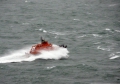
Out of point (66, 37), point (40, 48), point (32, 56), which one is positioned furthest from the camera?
point (66, 37)

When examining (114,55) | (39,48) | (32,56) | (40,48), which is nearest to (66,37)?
(40,48)

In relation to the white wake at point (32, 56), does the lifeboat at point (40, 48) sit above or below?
above

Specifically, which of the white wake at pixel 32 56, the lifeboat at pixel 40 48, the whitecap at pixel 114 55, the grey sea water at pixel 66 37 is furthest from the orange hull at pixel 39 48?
the whitecap at pixel 114 55

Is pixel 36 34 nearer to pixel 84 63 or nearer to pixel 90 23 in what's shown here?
pixel 90 23

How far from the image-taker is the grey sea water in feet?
327

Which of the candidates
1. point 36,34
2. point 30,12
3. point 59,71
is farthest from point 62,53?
point 30,12

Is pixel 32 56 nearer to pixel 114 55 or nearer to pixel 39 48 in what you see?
pixel 39 48

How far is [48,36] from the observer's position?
13450 cm

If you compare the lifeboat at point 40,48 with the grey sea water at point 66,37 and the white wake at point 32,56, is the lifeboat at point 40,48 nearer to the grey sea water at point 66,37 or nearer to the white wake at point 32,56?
the white wake at point 32,56

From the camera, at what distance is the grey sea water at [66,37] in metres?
99.7

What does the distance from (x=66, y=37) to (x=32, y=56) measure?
78.5ft

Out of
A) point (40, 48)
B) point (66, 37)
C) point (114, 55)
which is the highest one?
point (40, 48)

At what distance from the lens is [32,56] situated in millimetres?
112188

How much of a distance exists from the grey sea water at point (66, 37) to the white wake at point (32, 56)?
5.11ft
